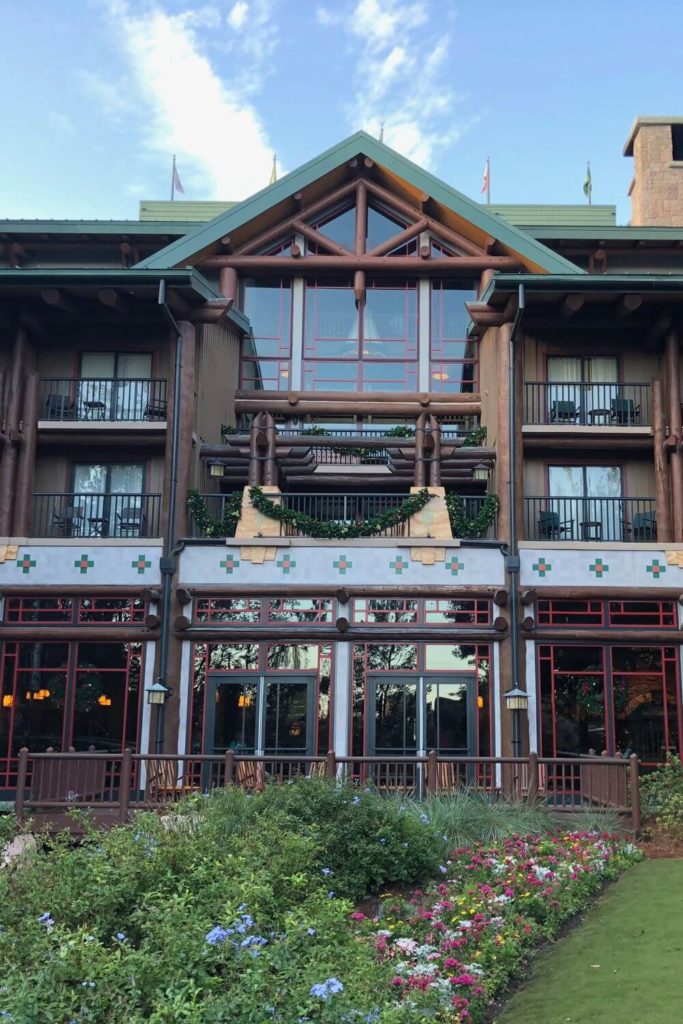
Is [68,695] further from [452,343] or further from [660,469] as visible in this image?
[660,469]

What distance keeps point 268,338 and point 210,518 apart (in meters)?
5.75

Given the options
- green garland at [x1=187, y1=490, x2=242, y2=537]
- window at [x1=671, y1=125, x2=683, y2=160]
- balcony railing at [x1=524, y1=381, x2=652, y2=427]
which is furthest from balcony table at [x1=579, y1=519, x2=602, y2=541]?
window at [x1=671, y1=125, x2=683, y2=160]

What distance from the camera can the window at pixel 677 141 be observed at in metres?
31.2

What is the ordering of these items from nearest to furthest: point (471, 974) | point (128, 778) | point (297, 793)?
1. point (471, 974)
2. point (297, 793)
3. point (128, 778)

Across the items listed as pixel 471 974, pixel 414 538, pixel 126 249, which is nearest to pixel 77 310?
pixel 126 249

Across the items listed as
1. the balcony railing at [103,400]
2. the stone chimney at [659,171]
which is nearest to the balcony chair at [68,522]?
the balcony railing at [103,400]

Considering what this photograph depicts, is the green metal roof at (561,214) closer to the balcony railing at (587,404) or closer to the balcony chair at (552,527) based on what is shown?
the balcony railing at (587,404)

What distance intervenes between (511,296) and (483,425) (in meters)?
3.54

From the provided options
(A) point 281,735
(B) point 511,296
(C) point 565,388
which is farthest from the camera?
(C) point 565,388

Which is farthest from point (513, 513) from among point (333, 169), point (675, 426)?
point (333, 169)

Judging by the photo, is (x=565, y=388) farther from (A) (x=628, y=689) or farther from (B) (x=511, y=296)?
(A) (x=628, y=689)

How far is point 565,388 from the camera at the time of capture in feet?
77.3

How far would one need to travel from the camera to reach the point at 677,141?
1230 inches

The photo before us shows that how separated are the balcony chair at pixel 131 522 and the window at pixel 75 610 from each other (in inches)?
80.3
